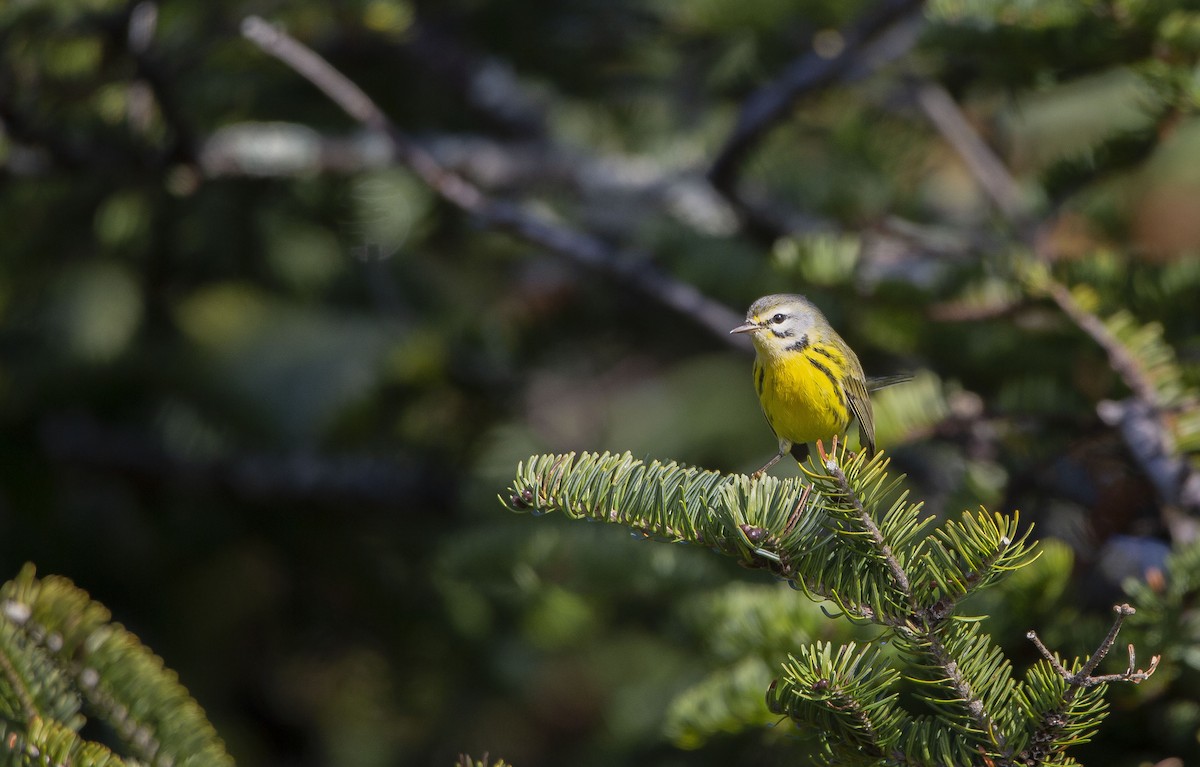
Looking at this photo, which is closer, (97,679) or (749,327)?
(97,679)

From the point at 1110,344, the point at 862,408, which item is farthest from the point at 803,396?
the point at 1110,344

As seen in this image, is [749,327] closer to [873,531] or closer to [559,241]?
[559,241]

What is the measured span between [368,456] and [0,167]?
139 centimetres

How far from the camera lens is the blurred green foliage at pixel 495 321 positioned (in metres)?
2.44

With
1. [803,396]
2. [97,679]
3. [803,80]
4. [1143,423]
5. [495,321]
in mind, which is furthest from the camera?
[495,321]

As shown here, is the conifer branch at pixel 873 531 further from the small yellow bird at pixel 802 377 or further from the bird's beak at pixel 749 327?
the bird's beak at pixel 749 327

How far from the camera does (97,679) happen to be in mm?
1630

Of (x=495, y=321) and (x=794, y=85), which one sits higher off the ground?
(x=794, y=85)

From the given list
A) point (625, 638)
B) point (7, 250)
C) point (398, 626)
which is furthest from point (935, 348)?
point (7, 250)

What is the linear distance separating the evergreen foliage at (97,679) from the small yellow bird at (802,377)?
1.36 m

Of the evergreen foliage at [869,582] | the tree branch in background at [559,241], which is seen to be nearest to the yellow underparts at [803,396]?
the tree branch in background at [559,241]

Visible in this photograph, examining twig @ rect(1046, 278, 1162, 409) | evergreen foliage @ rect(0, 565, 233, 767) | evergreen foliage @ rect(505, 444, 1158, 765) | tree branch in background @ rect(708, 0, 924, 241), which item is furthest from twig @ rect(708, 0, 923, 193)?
evergreen foliage @ rect(0, 565, 233, 767)

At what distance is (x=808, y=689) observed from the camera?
130cm

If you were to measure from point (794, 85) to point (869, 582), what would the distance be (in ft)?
6.17
